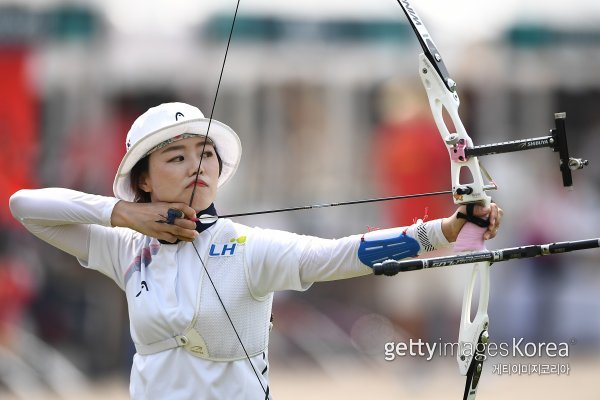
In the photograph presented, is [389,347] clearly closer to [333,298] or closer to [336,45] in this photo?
[333,298]

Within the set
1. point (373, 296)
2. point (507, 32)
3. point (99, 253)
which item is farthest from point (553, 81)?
point (99, 253)

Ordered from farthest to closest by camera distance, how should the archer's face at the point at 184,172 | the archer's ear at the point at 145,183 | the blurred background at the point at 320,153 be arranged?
1. the blurred background at the point at 320,153
2. the archer's ear at the point at 145,183
3. the archer's face at the point at 184,172

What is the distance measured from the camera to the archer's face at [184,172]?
10.6ft

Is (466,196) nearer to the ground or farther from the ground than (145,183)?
nearer to the ground

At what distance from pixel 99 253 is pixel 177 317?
0.38 m

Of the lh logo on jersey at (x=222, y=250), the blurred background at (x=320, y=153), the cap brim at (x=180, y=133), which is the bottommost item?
the lh logo on jersey at (x=222, y=250)

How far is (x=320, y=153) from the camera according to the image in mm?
8938

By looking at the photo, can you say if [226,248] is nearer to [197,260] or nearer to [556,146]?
[197,260]

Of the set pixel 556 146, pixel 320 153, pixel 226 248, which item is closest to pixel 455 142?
pixel 556 146

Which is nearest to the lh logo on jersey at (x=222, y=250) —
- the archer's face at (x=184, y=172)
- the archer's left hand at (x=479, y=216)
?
the archer's face at (x=184, y=172)

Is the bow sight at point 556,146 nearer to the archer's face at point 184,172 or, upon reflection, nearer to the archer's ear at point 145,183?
the archer's face at point 184,172

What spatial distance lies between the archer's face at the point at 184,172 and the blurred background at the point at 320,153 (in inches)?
165

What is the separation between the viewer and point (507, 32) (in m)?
8.89

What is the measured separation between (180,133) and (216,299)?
0.44m
